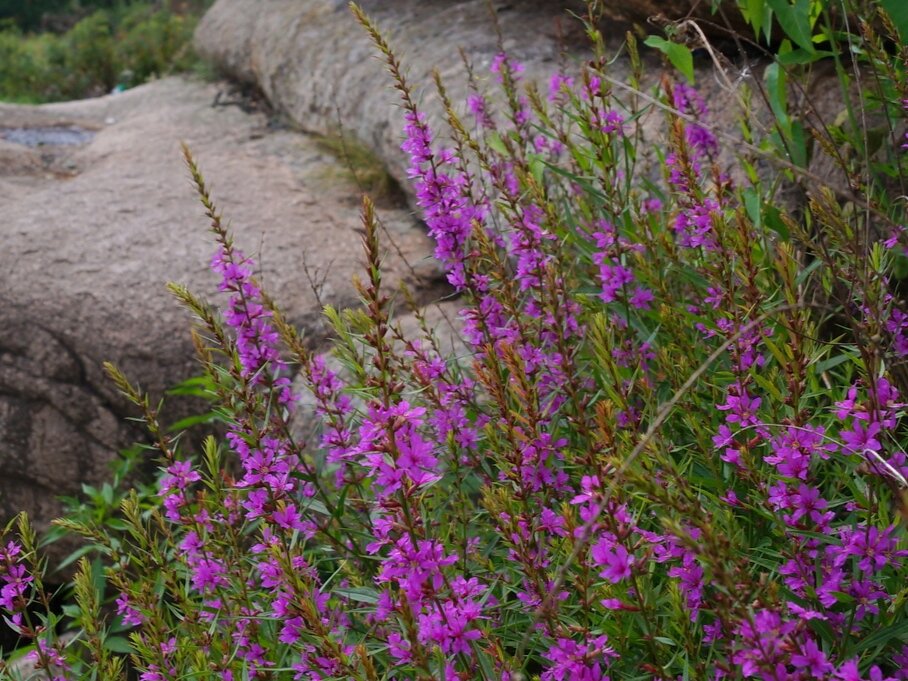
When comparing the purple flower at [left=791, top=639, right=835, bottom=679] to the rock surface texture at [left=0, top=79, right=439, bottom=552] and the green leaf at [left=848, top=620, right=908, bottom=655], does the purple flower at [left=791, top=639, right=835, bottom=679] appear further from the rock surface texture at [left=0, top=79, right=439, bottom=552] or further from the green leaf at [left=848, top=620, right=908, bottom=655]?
the rock surface texture at [left=0, top=79, right=439, bottom=552]

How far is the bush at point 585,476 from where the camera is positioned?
1338 millimetres

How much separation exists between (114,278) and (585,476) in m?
3.17

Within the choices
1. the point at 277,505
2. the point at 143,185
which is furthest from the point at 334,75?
the point at 277,505

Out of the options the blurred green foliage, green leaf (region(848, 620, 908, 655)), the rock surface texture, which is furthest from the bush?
the blurred green foliage

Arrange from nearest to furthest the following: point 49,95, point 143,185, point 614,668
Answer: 1. point 614,668
2. point 143,185
3. point 49,95

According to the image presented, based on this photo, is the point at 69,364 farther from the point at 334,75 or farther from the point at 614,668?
the point at 614,668

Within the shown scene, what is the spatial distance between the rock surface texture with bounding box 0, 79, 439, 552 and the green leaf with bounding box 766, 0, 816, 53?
1.49m

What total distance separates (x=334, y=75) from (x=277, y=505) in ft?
14.0

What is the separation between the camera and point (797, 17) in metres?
2.28

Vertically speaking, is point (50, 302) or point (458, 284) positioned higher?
point (458, 284)

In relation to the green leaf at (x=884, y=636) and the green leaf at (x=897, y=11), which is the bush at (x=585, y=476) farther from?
the green leaf at (x=897, y=11)

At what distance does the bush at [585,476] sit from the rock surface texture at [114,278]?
1417 mm

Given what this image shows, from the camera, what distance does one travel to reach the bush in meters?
1.34

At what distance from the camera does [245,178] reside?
5219mm
